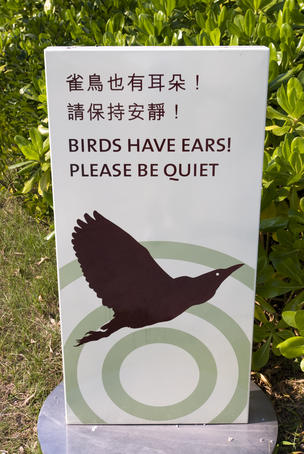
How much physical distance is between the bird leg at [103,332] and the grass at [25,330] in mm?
531

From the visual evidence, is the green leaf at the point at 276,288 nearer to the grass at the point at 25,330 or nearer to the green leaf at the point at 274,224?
the green leaf at the point at 274,224

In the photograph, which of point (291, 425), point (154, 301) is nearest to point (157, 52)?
point (154, 301)

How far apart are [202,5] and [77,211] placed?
1.39 meters

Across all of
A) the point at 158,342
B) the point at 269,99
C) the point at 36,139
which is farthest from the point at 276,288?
the point at 36,139

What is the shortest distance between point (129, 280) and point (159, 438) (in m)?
0.63

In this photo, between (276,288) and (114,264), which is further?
(276,288)

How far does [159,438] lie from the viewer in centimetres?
210

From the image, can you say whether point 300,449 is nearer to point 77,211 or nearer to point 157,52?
point 77,211

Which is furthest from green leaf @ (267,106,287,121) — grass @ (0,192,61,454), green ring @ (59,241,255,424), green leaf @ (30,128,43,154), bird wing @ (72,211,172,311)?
grass @ (0,192,61,454)

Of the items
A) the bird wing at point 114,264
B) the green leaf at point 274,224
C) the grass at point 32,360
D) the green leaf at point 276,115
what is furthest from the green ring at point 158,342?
the green leaf at point 276,115

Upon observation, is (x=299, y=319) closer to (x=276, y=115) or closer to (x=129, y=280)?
(x=129, y=280)

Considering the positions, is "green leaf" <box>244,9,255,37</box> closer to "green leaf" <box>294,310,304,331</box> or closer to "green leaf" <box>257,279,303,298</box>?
"green leaf" <box>257,279,303,298</box>

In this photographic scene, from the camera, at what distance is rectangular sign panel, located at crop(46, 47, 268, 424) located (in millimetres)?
1734

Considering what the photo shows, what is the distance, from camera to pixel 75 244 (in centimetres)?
193
